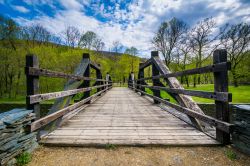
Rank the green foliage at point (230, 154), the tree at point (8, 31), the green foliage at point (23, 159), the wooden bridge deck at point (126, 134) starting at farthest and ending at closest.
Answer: the tree at point (8, 31), the wooden bridge deck at point (126, 134), the green foliage at point (230, 154), the green foliage at point (23, 159)

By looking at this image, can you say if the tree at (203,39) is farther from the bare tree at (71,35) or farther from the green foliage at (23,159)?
the green foliage at (23,159)

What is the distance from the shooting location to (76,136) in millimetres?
2080

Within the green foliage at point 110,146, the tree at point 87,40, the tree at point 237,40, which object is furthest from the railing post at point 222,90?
the tree at point 87,40

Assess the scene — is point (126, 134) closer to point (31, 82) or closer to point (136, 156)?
point (136, 156)

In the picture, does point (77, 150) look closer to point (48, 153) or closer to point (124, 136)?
point (48, 153)

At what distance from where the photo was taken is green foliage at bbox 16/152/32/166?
145 cm

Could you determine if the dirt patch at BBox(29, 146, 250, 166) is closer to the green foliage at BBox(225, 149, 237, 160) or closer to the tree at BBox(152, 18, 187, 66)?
the green foliage at BBox(225, 149, 237, 160)

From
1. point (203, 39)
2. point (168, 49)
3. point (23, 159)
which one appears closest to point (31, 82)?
point (23, 159)

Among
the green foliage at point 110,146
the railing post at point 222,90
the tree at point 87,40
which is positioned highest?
the tree at point 87,40

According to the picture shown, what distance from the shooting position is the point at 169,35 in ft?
61.9

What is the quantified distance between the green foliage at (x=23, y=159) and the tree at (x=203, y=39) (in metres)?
19.7

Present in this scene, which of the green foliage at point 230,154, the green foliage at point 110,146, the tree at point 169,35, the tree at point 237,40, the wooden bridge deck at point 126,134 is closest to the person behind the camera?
the green foliage at point 230,154

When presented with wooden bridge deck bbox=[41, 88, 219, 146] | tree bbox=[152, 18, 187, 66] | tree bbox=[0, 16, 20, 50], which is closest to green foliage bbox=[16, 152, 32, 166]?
wooden bridge deck bbox=[41, 88, 219, 146]

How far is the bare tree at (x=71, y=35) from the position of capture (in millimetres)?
23984
